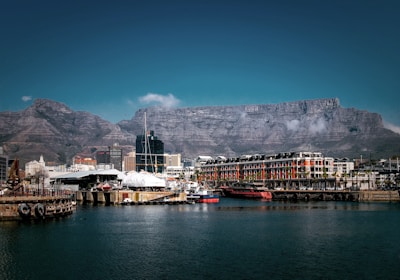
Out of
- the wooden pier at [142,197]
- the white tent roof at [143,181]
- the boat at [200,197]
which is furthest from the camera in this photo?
the boat at [200,197]

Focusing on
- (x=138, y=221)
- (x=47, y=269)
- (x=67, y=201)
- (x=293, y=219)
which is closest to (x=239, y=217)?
(x=293, y=219)

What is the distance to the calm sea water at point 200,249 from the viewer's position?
51.2 meters

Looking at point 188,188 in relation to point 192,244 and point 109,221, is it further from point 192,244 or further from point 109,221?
point 192,244

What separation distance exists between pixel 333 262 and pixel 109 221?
5235 cm

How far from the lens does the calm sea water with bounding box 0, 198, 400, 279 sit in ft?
168

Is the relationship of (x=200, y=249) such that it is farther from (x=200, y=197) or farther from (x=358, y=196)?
(x=358, y=196)

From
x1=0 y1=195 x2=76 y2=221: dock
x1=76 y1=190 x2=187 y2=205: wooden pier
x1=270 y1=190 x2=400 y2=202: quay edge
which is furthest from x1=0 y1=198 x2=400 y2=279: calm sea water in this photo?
x1=270 y1=190 x2=400 y2=202: quay edge

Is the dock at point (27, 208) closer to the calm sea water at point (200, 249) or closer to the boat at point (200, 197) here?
the calm sea water at point (200, 249)

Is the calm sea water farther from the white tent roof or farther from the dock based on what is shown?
the white tent roof

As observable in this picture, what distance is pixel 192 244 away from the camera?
6806 cm

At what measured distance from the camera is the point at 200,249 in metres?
64.1

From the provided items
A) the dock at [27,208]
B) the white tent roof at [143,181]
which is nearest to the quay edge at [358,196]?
the white tent roof at [143,181]

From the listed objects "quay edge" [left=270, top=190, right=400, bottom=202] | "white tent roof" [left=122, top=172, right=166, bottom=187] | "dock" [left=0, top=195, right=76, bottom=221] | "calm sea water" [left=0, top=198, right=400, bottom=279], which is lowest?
"calm sea water" [left=0, top=198, right=400, bottom=279]

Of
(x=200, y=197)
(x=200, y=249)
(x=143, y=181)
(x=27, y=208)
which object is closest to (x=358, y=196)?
(x=200, y=197)
